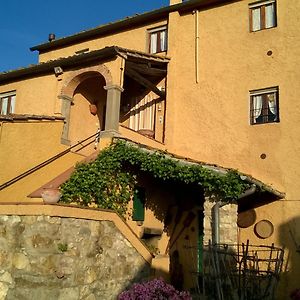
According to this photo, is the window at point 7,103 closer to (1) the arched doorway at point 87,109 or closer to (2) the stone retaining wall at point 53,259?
(1) the arched doorway at point 87,109

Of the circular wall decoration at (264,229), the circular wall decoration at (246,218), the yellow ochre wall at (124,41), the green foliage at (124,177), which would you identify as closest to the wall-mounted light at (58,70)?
the yellow ochre wall at (124,41)

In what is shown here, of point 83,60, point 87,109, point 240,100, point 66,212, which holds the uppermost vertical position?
point 83,60

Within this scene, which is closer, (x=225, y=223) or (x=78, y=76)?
(x=225, y=223)

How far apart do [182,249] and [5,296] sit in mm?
6627

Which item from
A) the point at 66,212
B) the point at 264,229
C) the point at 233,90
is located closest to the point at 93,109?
the point at 233,90

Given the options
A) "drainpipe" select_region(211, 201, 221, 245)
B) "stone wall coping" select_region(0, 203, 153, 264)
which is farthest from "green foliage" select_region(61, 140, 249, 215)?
"stone wall coping" select_region(0, 203, 153, 264)

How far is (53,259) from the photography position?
770 cm

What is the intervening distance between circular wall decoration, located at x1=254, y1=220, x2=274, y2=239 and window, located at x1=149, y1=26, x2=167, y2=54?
22.4ft

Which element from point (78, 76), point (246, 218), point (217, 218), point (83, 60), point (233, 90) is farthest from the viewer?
point (78, 76)

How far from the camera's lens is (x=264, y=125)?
12.1 m

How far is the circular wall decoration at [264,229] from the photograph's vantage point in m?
11.4

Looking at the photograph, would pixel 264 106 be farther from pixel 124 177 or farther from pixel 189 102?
pixel 124 177

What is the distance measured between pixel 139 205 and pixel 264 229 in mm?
3542

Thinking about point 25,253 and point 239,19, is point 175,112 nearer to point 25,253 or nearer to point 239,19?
point 239,19
